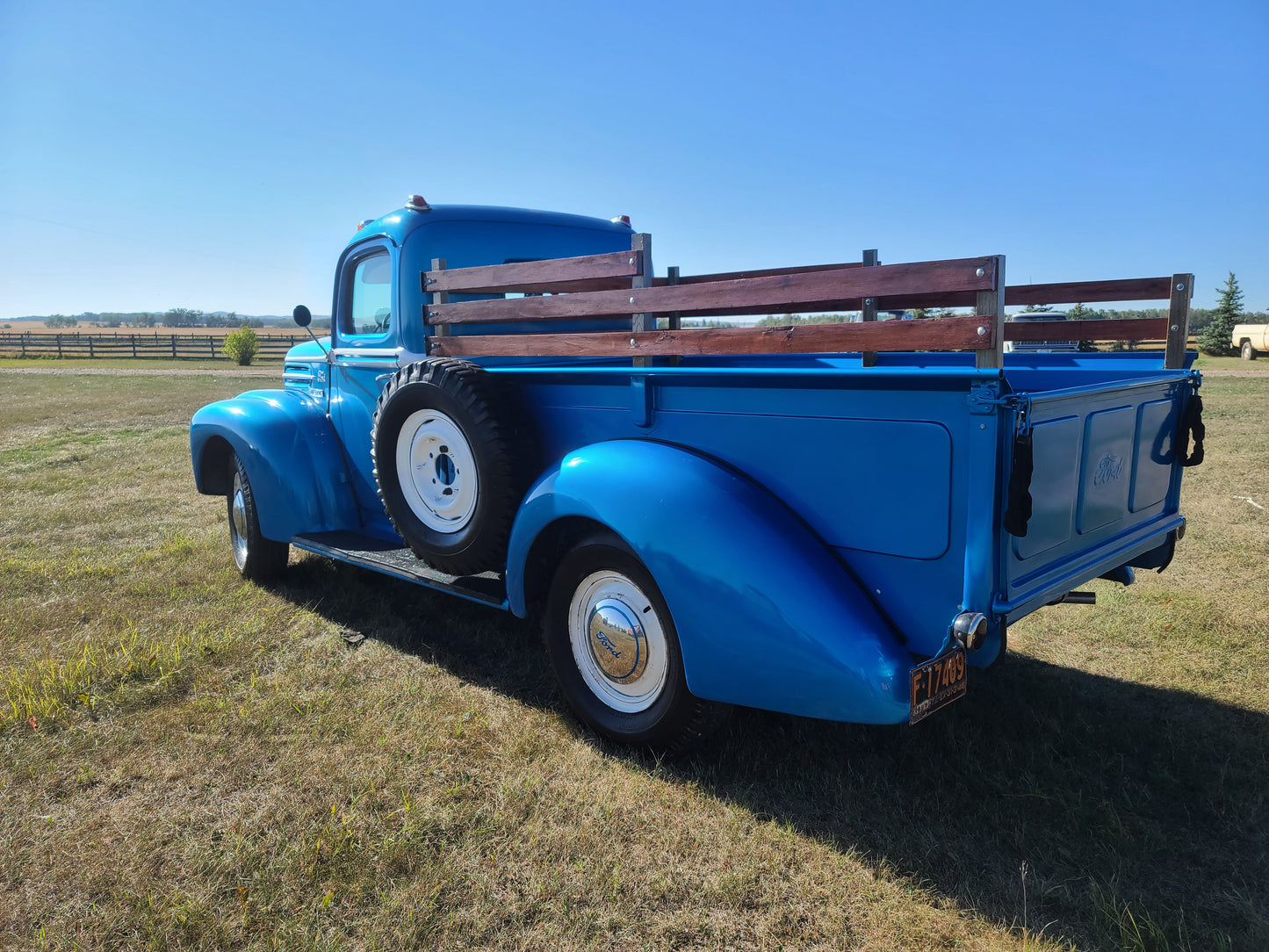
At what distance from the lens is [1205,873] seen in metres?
2.38

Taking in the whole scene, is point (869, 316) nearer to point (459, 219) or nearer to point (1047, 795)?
point (1047, 795)

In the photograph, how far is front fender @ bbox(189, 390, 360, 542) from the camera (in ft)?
15.1

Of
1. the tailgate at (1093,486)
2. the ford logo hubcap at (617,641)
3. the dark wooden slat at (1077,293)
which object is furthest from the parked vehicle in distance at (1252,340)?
the ford logo hubcap at (617,641)

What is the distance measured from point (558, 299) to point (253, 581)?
10.2ft

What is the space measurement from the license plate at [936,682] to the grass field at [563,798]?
0.52 m

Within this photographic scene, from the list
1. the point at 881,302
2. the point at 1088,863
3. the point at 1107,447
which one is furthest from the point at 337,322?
the point at 1088,863

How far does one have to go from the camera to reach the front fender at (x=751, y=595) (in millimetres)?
2365

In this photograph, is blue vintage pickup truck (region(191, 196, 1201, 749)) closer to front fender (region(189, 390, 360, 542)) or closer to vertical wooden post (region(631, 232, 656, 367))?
vertical wooden post (region(631, 232, 656, 367))

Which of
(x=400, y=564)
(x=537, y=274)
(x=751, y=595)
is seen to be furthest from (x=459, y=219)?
(x=751, y=595)

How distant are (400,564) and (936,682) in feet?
8.34

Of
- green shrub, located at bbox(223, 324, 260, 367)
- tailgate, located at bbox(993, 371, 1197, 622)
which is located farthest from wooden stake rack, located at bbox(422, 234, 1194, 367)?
green shrub, located at bbox(223, 324, 260, 367)

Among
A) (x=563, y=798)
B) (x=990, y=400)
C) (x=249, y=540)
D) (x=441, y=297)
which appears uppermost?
(x=441, y=297)

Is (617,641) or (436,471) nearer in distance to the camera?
(617,641)

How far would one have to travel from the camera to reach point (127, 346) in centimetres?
4006
